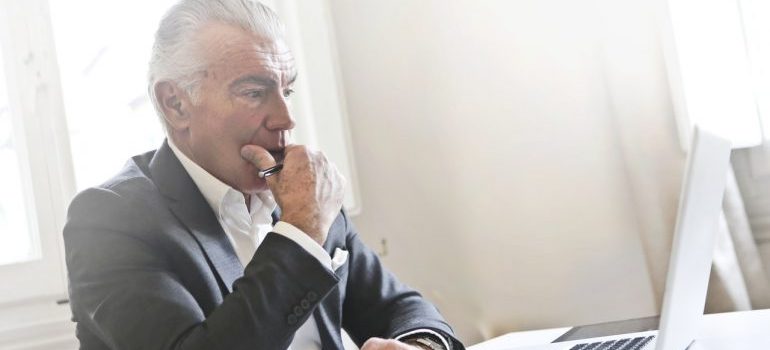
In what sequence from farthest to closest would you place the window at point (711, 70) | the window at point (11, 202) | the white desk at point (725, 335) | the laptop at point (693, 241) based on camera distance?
the window at point (711, 70) → the window at point (11, 202) → the white desk at point (725, 335) → the laptop at point (693, 241)

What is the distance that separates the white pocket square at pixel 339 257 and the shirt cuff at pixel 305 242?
310 millimetres

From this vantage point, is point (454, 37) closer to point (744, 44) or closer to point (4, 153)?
point (744, 44)

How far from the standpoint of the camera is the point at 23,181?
1.93m

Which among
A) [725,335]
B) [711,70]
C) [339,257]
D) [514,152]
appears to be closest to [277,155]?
[339,257]

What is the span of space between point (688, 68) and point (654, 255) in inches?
17.8

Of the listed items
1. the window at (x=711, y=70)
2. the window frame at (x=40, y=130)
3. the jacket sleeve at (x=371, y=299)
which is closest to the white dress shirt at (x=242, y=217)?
the jacket sleeve at (x=371, y=299)

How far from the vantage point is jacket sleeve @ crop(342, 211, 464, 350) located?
178 centimetres

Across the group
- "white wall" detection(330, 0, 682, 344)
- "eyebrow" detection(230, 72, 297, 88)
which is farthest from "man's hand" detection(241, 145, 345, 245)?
"white wall" detection(330, 0, 682, 344)

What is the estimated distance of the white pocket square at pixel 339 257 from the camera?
66.3 inches

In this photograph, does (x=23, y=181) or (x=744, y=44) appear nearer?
(x=23, y=181)

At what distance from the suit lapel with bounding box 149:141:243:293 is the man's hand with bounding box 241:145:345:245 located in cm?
11

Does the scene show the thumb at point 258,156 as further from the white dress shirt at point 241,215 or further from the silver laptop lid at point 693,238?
the silver laptop lid at point 693,238

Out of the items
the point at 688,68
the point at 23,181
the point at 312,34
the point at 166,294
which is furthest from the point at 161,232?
the point at 688,68

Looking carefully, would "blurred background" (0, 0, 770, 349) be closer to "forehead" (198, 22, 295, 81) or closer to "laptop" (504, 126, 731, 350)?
"forehead" (198, 22, 295, 81)
